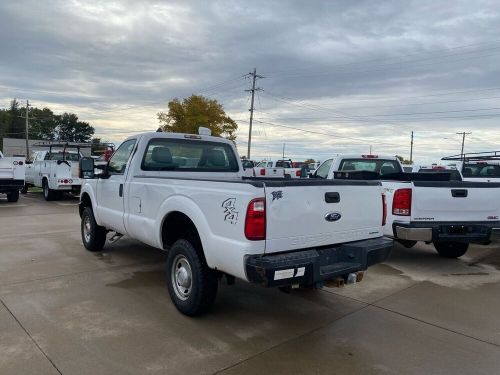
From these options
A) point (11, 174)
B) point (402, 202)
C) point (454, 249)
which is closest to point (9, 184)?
point (11, 174)

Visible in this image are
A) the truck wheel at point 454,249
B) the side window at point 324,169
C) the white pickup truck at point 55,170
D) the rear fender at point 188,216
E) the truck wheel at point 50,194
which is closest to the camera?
the rear fender at point 188,216

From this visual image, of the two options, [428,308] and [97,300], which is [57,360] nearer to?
[97,300]

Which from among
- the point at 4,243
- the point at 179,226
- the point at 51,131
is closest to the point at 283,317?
the point at 179,226

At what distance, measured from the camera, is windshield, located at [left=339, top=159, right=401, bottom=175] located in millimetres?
9273

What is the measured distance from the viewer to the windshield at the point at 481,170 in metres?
11.9

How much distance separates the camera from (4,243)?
25.5ft

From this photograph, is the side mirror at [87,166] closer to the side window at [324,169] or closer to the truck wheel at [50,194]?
the side window at [324,169]

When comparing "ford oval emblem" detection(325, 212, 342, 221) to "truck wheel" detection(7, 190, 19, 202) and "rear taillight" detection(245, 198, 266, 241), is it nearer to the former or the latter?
"rear taillight" detection(245, 198, 266, 241)

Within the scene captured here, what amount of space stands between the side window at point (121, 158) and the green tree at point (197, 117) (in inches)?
1807

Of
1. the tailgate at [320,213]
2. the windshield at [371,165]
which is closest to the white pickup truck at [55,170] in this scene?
the windshield at [371,165]

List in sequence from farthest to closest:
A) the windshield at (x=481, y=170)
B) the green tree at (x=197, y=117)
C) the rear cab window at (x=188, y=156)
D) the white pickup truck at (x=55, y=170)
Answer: the green tree at (x=197, y=117) < the white pickup truck at (x=55, y=170) < the windshield at (x=481, y=170) < the rear cab window at (x=188, y=156)

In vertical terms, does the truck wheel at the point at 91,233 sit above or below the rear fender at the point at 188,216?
below

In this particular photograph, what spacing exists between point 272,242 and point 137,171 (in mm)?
2659

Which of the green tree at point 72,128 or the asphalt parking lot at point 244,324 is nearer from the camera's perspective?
the asphalt parking lot at point 244,324
